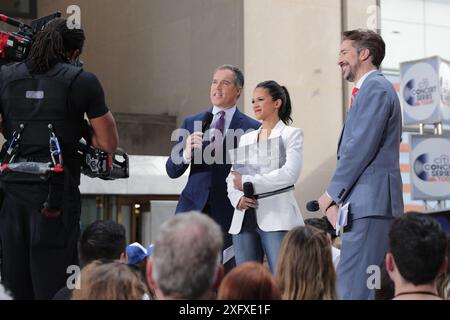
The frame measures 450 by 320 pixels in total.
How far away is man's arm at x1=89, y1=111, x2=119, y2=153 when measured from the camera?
4.20 meters

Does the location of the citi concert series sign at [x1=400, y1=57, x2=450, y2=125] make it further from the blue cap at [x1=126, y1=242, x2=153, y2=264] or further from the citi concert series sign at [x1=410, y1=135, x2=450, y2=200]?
the blue cap at [x1=126, y1=242, x2=153, y2=264]

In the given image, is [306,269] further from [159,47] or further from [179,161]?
[159,47]

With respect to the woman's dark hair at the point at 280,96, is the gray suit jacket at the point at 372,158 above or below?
below

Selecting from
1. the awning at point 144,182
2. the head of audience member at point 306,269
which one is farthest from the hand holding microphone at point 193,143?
the awning at point 144,182

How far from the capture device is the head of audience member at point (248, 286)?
9.00 ft

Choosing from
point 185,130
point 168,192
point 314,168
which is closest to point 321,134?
point 314,168

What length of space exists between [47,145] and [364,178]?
5.57 ft

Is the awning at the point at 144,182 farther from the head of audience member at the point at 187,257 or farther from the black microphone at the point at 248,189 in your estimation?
the head of audience member at the point at 187,257

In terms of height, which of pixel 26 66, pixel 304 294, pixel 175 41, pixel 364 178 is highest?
pixel 175 41

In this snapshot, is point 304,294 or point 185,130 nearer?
point 304,294

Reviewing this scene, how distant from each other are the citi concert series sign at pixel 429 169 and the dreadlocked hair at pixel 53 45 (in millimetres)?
8706

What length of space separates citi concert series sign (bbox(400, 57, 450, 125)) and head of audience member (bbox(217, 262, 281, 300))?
10.2 m
